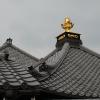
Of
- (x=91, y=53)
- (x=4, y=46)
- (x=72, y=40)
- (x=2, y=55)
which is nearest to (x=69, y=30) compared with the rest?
(x=72, y=40)

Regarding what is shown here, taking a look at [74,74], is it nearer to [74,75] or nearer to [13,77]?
[74,75]

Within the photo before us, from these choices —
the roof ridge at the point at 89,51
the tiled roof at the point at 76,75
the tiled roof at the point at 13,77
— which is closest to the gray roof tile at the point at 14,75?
the tiled roof at the point at 13,77

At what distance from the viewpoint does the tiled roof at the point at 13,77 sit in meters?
14.4

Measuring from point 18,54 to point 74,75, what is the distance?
7.53 meters

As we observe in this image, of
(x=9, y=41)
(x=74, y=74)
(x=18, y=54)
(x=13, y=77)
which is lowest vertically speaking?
(x=13, y=77)

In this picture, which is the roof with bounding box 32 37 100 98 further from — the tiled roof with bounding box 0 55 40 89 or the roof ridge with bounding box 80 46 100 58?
the tiled roof with bounding box 0 55 40 89

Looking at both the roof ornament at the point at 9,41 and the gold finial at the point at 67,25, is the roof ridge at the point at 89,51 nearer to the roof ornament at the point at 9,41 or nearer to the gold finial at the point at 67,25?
the gold finial at the point at 67,25

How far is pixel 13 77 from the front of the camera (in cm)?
1515

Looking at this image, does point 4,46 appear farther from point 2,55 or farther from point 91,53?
point 2,55

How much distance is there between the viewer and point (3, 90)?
552 inches

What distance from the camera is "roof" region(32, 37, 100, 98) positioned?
1714cm

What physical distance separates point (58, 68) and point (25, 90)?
21.9 ft

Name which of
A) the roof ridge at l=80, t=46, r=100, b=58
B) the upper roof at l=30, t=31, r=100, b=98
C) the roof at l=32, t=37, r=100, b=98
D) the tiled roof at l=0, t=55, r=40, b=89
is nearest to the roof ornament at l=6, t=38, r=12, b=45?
the roof at l=32, t=37, r=100, b=98

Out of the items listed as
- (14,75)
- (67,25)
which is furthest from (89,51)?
(14,75)
